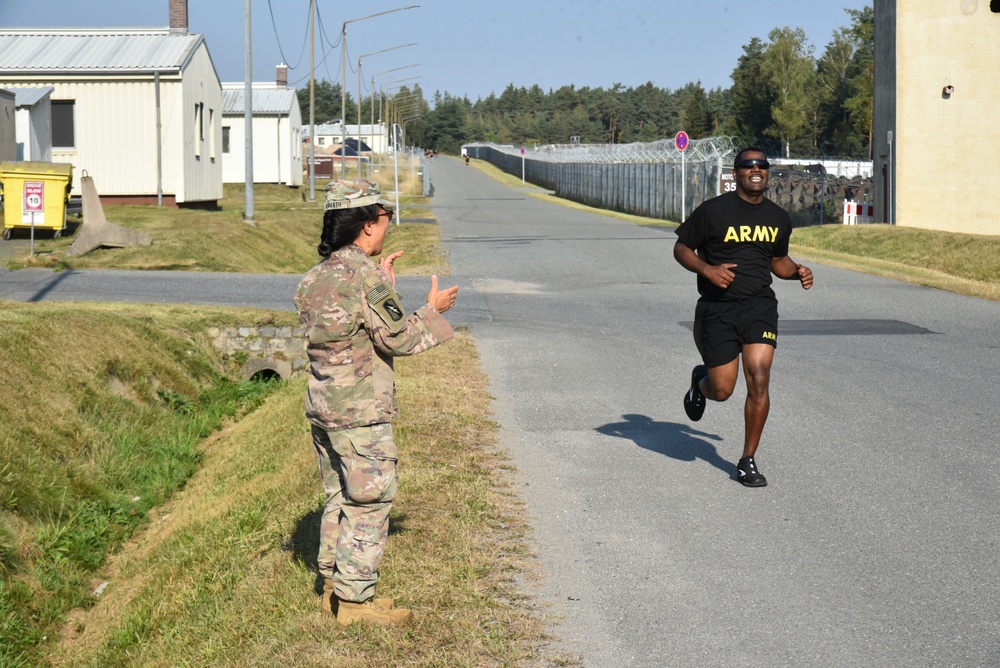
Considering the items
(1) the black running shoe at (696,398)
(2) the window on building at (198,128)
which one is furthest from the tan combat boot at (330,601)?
(2) the window on building at (198,128)

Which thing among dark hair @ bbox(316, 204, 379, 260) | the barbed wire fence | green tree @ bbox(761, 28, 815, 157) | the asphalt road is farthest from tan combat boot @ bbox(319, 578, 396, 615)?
green tree @ bbox(761, 28, 815, 157)

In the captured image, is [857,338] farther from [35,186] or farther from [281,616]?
[35,186]

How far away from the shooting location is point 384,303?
15.0ft

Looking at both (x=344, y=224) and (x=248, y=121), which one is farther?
(x=248, y=121)

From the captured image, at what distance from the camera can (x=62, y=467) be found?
9.83m

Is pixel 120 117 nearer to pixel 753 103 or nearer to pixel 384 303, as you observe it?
pixel 384 303

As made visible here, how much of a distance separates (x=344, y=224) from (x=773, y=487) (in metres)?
3.40

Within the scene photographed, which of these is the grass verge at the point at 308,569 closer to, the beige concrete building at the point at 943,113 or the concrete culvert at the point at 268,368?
the concrete culvert at the point at 268,368

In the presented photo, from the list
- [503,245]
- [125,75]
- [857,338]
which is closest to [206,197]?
[125,75]

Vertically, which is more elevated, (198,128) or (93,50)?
(93,50)

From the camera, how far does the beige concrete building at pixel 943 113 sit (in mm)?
30219

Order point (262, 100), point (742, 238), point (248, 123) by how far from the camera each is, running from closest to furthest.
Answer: point (742, 238) < point (248, 123) < point (262, 100)

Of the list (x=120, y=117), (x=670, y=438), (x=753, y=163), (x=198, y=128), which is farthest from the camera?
(x=198, y=128)

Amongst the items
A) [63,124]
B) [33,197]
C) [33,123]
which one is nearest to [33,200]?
[33,197]
